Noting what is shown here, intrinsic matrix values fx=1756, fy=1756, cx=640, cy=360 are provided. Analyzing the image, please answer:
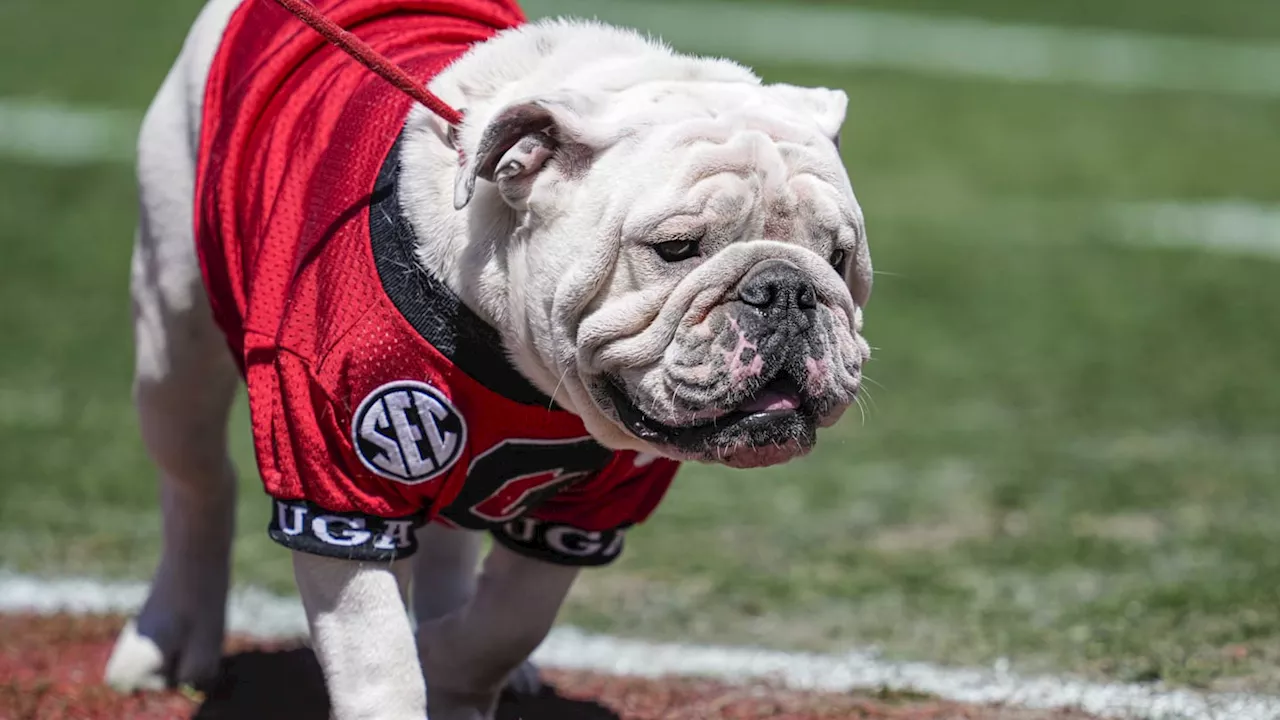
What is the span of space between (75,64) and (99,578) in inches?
371

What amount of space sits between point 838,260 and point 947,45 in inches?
540

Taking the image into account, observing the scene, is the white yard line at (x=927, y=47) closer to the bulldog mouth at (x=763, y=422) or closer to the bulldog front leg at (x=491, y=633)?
the bulldog front leg at (x=491, y=633)

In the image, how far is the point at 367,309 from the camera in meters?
3.35

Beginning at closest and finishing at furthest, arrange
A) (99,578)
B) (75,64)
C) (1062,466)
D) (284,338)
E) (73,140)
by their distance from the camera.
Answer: (284,338) → (99,578) → (1062,466) → (73,140) → (75,64)

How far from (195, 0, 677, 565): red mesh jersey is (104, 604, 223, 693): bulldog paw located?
4.02 feet

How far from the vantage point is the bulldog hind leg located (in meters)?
4.32

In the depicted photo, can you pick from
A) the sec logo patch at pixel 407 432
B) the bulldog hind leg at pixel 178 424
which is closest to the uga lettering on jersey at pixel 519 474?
the sec logo patch at pixel 407 432

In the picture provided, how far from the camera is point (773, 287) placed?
311 cm

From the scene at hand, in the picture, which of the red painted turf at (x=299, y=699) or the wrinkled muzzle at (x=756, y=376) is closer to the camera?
the wrinkled muzzle at (x=756, y=376)

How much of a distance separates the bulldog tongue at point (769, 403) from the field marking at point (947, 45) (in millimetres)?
12224

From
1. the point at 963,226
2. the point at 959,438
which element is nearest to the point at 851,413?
the point at 959,438

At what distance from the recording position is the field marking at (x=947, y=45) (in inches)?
599

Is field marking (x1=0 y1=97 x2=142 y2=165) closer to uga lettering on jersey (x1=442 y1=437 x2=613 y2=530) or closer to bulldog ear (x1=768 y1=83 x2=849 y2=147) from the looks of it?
uga lettering on jersey (x1=442 y1=437 x2=613 y2=530)

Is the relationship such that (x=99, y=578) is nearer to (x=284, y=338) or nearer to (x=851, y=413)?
(x=284, y=338)
